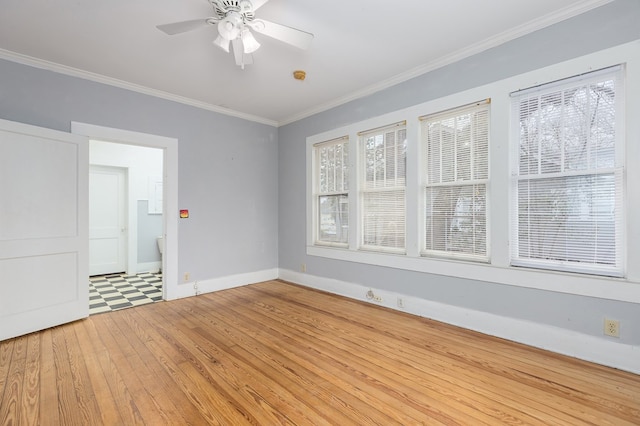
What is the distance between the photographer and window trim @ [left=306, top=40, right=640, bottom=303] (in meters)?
2.19

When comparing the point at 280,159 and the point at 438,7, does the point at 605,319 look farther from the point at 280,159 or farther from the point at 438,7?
the point at 280,159

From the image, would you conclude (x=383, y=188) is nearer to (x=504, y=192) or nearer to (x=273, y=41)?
(x=504, y=192)

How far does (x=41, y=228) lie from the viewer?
307 centimetres

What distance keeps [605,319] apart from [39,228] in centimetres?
519

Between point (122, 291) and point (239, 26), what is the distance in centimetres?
437

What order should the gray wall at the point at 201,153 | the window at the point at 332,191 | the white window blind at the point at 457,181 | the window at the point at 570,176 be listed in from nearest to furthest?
the window at the point at 570,176 < the white window blind at the point at 457,181 < the gray wall at the point at 201,153 < the window at the point at 332,191

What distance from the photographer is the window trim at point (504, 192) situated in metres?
2.19

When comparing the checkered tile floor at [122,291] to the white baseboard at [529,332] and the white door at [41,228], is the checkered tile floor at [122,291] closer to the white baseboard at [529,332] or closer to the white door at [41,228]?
the white door at [41,228]

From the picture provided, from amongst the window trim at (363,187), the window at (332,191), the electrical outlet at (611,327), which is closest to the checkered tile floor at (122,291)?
the window at (332,191)

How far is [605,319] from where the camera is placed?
230 centimetres

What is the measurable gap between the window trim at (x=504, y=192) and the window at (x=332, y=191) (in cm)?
25

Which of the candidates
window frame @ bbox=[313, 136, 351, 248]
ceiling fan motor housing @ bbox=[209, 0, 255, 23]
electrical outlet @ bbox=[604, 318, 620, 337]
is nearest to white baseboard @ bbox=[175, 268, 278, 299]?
window frame @ bbox=[313, 136, 351, 248]

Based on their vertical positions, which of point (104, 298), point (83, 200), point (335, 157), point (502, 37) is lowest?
point (104, 298)

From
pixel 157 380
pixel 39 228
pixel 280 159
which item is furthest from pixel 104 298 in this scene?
pixel 280 159
